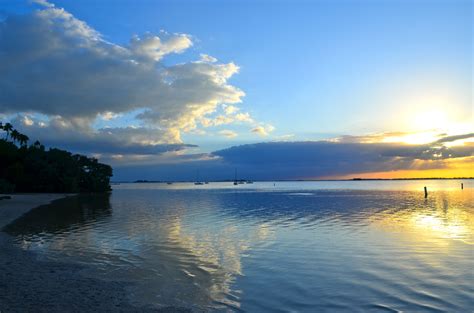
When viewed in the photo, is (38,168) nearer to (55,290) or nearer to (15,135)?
(15,135)

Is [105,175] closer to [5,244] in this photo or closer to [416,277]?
[5,244]

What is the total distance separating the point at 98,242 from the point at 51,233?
23.9 feet

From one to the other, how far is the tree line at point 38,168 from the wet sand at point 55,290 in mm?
96685

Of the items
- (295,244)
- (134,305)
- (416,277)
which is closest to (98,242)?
(295,244)

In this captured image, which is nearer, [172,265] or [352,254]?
[172,265]

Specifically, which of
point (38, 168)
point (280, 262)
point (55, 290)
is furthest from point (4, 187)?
point (55, 290)

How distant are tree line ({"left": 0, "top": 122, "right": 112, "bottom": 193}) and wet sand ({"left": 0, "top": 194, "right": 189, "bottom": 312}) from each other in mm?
96685

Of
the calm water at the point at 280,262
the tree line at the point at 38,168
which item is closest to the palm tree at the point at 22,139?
the tree line at the point at 38,168

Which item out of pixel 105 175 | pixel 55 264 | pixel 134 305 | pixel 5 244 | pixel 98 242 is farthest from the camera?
pixel 105 175

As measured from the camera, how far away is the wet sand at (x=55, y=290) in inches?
504

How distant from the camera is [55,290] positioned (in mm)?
14742

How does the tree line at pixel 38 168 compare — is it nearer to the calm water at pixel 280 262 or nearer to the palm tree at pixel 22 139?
the palm tree at pixel 22 139

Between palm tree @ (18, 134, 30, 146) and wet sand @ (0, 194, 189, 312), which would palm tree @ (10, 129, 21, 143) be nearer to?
palm tree @ (18, 134, 30, 146)

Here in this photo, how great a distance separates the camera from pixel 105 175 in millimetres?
146875
